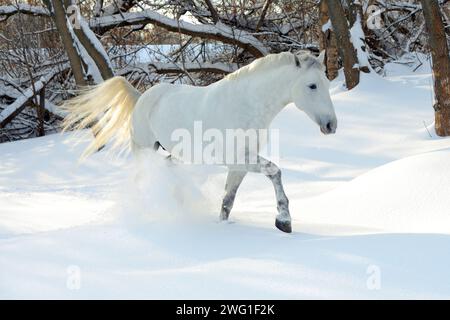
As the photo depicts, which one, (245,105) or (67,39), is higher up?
(67,39)

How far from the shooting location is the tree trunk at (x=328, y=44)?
1054 centimetres

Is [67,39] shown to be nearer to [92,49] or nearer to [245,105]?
[92,49]

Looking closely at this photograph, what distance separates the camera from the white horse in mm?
4012

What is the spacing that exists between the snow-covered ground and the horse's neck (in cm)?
82

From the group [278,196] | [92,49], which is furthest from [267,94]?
[92,49]

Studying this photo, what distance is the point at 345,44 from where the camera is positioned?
953 cm

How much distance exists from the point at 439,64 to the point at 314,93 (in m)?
3.97

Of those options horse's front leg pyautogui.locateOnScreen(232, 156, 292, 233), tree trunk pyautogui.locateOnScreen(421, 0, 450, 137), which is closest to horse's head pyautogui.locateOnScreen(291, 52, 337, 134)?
horse's front leg pyautogui.locateOnScreen(232, 156, 292, 233)

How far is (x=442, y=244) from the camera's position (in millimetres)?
3217

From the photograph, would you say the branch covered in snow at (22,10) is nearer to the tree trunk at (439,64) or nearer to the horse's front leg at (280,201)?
the tree trunk at (439,64)

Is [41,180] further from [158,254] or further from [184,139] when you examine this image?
[158,254]

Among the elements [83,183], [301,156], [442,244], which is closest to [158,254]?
[442,244]

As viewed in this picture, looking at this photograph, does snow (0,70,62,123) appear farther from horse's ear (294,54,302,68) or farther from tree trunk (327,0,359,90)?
horse's ear (294,54,302,68)
